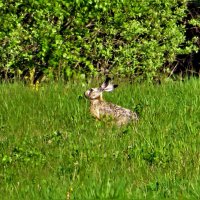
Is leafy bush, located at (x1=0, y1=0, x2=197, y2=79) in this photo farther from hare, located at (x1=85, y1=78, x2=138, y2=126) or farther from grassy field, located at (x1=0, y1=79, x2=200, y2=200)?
hare, located at (x1=85, y1=78, x2=138, y2=126)

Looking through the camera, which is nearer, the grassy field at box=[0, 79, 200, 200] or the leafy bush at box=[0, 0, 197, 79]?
the grassy field at box=[0, 79, 200, 200]

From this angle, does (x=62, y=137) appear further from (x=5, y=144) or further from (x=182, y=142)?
(x=182, y=142)

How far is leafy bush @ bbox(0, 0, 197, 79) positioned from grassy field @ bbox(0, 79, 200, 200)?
9.57 feet

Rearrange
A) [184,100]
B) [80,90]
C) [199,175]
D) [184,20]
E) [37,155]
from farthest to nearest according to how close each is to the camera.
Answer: [184,20]
[80,90]
[184,100]
[37,155]
[199,175]

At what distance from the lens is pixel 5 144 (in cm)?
883

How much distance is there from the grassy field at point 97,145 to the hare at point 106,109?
14 cm

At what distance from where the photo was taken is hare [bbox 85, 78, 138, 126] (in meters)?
9.59

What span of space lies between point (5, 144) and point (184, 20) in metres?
14.1

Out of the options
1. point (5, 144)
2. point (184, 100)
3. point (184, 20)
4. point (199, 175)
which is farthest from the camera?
point (184, 20)

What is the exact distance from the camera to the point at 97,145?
8.34m

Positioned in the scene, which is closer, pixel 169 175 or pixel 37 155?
pixel 169 175

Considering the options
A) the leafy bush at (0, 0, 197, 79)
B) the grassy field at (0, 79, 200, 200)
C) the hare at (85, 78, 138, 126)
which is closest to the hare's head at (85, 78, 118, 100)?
the hare at (85, 78, 138, 126)

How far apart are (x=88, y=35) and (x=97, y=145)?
756 cm

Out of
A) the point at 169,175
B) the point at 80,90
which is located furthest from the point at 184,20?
the point at 169,175
